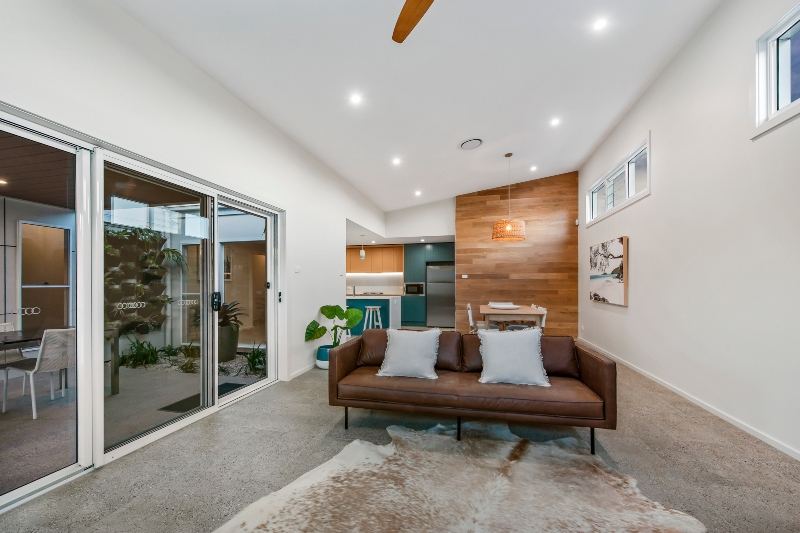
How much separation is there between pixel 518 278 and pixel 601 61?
4.43 meters

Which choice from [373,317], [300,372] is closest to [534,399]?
[300,372]

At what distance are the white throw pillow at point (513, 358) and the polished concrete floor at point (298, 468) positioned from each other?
1.55 ft

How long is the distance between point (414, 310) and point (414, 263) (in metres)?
1.22

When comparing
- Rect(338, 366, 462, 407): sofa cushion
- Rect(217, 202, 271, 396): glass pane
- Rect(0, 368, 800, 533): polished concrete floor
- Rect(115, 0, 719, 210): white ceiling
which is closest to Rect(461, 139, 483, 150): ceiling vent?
Rect(115, 0, 719, 210): white ceiling

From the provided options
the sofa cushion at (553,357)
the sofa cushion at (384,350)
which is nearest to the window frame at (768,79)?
the sofa cushion at (553,357)

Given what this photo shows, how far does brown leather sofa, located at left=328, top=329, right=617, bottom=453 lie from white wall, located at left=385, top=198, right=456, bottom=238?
16.4 ft

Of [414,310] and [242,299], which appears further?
[414,310]

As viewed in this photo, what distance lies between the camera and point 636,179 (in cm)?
465

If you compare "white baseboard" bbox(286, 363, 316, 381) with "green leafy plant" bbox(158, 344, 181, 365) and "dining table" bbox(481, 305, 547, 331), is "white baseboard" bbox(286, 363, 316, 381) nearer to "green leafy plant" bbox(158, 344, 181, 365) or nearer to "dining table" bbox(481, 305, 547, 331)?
"green leafy plant" bbox(158, 344, 181, 365)

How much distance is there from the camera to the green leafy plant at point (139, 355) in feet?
8.00

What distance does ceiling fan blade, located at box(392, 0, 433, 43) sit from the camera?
1.54m

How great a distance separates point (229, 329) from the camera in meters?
3.53

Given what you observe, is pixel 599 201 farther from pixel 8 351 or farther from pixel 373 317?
pixel 8 351

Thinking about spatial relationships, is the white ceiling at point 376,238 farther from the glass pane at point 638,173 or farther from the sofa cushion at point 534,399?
the sofa cushion at point 534,399
